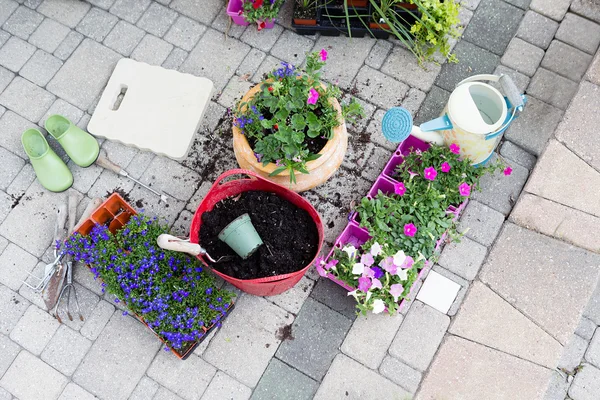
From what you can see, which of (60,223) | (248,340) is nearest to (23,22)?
(60,223)

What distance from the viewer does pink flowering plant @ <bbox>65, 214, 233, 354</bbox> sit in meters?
2.83

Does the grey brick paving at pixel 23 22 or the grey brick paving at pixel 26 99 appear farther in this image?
the grey brick paving at pixel 23 22

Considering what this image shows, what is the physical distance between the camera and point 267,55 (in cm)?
361

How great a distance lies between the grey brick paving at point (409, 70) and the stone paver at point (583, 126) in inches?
33.3

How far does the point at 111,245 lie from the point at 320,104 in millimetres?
1338

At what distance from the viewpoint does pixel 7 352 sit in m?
3.14

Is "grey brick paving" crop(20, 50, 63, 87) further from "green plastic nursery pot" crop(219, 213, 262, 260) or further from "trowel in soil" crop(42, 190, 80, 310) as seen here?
"green plastic nursery pot" crop(219, 213, 262, 260)

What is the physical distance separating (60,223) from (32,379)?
883mm

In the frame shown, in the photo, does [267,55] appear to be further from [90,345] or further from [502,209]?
[90,345]

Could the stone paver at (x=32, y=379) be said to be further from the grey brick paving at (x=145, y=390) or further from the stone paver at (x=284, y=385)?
the stone paver at (x=284, y=385)

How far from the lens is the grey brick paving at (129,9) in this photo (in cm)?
374

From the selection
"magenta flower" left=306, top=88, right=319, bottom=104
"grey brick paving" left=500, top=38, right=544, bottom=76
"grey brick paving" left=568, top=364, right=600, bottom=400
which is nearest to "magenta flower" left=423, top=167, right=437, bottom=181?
"magenta flower" left=306, top=88, right=319, bottom=104

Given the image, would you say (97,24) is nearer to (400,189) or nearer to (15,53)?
(15,53)

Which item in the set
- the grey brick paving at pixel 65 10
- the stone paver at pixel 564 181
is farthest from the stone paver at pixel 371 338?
the grey brick paving at pixel 65 10
